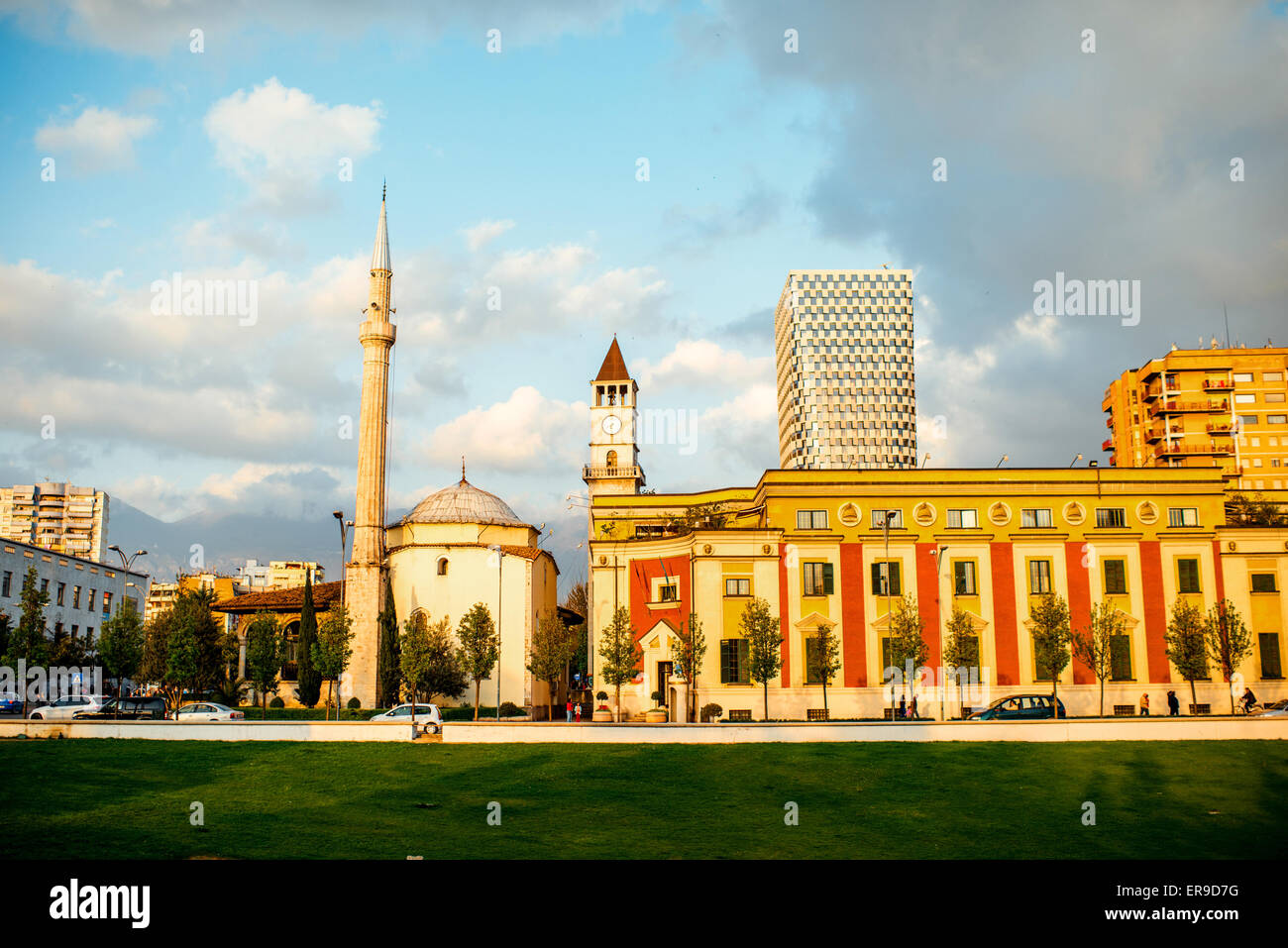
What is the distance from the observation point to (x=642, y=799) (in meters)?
22.8

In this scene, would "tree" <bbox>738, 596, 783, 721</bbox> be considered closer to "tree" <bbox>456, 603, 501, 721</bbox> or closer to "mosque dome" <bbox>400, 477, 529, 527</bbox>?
"tree" <bbox>456, 603, 501, 721</bbox>

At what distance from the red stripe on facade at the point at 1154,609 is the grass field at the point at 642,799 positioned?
65.5 feet

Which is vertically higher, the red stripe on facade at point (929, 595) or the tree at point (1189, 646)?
the red stripe on facade at point (929, 595)

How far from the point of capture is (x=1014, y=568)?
49469mm

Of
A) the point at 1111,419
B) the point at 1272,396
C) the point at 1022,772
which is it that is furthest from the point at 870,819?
the point at 1111,419

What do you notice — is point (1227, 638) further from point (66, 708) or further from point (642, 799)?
point (66, 708)

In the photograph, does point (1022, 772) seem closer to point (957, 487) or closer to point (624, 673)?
point (624, 673)

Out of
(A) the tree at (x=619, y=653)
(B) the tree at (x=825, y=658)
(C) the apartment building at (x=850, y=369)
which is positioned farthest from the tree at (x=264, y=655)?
(C) the apartment building at (x=850, y=369)

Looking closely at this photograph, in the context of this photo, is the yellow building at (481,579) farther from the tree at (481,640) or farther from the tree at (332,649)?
the tree at (332,649)

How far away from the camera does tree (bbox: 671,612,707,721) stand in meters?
44.7

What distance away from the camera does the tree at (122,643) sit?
149ft

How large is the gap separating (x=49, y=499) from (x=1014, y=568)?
164838mm

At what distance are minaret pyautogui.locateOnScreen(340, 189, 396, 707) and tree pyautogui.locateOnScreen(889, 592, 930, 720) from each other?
30.4 metres
